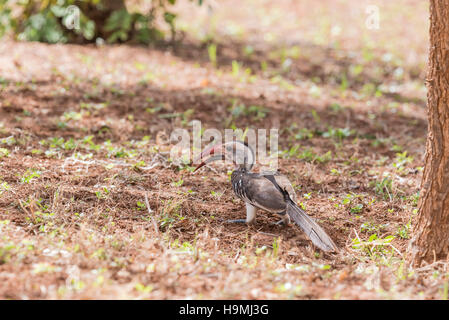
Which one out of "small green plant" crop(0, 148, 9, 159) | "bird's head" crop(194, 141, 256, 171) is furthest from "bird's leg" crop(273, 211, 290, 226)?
"small green plant" crop(0, 148, 9, 159)

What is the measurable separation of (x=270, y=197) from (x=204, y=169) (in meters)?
1.48

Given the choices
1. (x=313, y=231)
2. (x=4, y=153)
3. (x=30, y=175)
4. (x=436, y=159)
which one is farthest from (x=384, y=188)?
(x=4, y=153)

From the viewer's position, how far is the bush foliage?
28.9ft

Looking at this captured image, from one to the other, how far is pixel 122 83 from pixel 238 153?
11.9 ft

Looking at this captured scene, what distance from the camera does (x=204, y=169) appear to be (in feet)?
17.9

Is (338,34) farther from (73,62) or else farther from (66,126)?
(66,126)

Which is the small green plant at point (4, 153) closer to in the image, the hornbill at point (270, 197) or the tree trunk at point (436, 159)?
the hornbill at point (270, 197)

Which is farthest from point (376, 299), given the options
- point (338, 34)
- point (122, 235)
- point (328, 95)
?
point (338, 34)

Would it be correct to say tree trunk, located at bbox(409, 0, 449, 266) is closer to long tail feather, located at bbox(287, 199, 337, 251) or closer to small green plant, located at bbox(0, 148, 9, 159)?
long tail feather, located at bbox(287, 199, 337, 251)

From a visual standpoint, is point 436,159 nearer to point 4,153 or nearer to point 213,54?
point 4,153

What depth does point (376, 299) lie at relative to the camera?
10.4ft

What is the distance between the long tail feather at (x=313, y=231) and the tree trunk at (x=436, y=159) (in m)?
0.59

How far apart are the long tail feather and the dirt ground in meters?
0.10

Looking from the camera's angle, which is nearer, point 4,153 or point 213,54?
point 4,153
